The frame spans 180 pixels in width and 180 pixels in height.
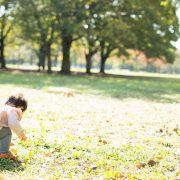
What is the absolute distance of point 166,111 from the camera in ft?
44.0

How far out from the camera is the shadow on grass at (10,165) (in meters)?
5.49

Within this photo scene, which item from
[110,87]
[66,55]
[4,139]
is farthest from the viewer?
[66,55]

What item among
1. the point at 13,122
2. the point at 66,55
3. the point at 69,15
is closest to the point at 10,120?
the point at 13,122

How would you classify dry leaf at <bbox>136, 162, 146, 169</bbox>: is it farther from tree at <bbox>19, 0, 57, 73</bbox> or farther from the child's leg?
tree at <bbox>19, 0, 57, 73</bbox>

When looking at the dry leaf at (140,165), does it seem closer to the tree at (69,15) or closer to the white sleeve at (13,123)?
the white sleeve at (13,123)

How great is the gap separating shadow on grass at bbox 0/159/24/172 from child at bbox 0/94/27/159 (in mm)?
Result: 113

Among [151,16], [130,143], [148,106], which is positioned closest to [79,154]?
[130,143]

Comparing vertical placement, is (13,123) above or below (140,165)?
above

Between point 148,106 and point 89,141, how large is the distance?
24.1 ft

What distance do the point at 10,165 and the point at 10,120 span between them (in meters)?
0.64

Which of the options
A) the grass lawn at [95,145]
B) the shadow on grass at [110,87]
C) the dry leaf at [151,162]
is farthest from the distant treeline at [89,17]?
the dry leaf at [151,162]

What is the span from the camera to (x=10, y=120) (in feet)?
18.5

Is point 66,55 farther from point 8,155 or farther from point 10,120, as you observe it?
point 10,120

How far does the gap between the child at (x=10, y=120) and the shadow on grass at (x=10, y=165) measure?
0.11 meters
